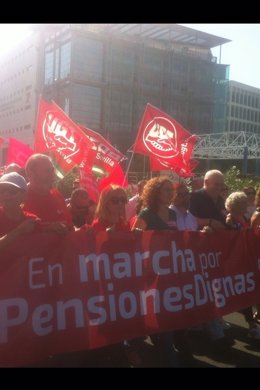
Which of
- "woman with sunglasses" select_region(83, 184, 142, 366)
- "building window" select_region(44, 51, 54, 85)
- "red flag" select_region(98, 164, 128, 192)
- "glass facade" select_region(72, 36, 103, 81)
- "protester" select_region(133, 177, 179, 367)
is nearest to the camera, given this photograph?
"woman with sunglasses" select_region(83, 184, 142, 366)

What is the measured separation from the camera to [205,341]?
509 centimetres

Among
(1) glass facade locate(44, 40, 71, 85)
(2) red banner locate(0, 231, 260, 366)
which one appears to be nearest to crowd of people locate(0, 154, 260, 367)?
(2) red banner locate(0, 231, 260, 366)

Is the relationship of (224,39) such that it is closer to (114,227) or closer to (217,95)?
(217,95)

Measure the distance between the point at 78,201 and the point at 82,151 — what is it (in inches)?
97.7

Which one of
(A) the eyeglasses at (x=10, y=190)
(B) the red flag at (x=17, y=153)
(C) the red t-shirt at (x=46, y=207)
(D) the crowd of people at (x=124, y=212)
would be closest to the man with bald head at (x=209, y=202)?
(D) the crowd of people at (x=124, y=212)

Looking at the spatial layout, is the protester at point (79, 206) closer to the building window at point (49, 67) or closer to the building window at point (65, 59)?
the building window at point (65, 59)

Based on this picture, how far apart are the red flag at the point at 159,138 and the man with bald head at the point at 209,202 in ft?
10.4

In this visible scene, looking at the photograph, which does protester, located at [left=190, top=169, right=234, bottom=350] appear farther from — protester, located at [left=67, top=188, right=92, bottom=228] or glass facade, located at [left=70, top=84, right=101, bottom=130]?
glass facade, located at [left=70, top=84, right=101, bottom=130]

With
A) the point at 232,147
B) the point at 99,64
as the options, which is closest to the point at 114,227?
the point at 232,147

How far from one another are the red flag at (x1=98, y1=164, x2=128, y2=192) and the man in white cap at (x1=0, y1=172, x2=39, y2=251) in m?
4.56

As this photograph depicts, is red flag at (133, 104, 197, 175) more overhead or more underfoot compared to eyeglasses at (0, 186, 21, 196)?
more overhead

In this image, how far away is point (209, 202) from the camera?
551 cm

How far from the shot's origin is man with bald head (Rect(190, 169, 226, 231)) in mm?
5492
